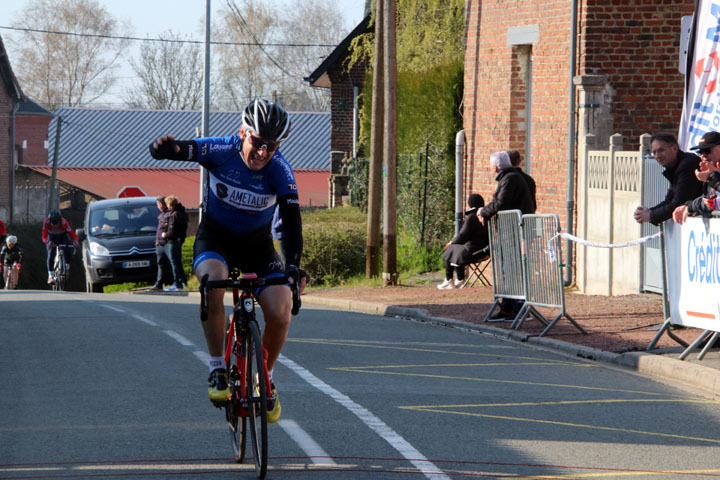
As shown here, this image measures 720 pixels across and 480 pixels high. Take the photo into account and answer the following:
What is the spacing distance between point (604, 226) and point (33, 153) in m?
51.7

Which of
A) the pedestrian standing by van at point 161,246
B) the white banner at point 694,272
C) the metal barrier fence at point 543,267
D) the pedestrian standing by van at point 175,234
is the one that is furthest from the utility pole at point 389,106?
the white banner at point 694,272

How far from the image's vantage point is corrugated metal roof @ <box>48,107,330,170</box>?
62875 millimetres

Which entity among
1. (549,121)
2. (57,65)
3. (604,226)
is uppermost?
(57,65)

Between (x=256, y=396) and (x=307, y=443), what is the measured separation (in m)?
1.01

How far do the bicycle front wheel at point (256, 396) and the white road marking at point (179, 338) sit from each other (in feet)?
18.8

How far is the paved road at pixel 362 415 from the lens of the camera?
6578 millimetres

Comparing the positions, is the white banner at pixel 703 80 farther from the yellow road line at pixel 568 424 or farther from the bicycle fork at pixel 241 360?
the bicycle fork at pixel 241 360

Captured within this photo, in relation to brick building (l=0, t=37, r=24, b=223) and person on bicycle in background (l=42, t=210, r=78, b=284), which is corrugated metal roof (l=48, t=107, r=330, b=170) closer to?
brick building (l=0, t=37, r=24, b=223)

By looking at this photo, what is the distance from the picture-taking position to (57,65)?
275 ft

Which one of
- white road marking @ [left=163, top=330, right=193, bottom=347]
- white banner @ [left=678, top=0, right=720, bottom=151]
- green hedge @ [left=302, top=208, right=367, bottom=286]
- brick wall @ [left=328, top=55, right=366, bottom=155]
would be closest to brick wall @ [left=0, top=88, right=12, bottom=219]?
brick wall @ [left=328, top=55, right=366, bottom=155]

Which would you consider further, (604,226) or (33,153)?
(33,153)

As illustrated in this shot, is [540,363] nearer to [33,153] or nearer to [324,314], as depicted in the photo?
[324,314]

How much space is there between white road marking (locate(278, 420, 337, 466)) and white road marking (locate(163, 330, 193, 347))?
14.9ft

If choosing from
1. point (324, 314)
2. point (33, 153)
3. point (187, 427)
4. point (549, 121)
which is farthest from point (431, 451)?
point (33, 153)
